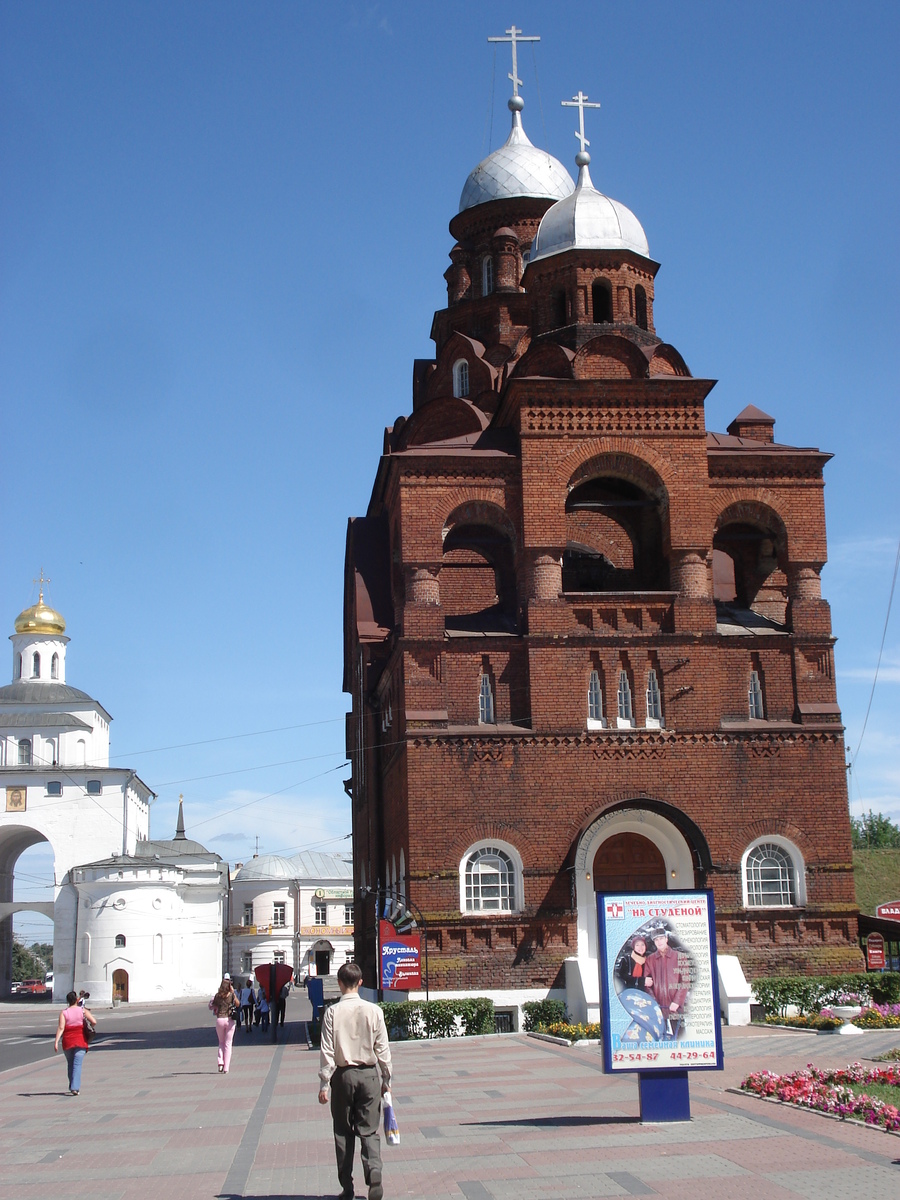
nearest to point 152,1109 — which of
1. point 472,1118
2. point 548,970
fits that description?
point 472,1118

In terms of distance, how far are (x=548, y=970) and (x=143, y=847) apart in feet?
210

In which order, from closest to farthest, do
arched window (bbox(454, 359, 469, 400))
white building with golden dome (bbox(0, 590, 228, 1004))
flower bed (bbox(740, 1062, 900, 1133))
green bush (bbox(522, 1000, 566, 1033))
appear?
1. flower bed (bbox(740, 1062, 900, 1133))
2. green bush (bbox(522, 1000, 566, 1033))
3. arched window (bbox(454, 359, 469, 400))
4. white building with golden dome (bbox(0, 590, 228, 1004))

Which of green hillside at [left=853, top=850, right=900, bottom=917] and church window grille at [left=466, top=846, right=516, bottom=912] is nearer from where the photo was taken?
church window grille at [left=466, top=846, right=516, bottom=912]

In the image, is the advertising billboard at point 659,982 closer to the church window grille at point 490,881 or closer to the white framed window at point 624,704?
the church window grille at point 490,881

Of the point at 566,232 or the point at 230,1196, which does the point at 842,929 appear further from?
the point at 230,1196

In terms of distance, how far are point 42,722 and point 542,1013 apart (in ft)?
192

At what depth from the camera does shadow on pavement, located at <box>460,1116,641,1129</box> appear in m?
13.0

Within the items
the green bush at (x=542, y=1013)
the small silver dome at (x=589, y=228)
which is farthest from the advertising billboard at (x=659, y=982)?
the small silver dome at (x=589, y=228)

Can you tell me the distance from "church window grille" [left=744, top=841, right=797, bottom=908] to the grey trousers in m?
17.2

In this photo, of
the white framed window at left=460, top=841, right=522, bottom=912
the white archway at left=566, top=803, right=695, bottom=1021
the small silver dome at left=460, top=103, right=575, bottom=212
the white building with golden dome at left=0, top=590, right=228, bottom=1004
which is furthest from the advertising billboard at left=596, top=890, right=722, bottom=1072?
the white building with golden dome at left=0, top=590, right=228, bottom=1004

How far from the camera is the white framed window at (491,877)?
25.0 metres

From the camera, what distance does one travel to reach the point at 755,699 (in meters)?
26.8

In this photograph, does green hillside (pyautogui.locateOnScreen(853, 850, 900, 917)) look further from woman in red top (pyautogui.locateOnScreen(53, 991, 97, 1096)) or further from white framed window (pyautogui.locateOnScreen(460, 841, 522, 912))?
woman in red top (pyautogui.locateOnScreen(53, 991, 97, 1096))

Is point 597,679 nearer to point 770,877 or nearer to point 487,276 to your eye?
point 770,877
